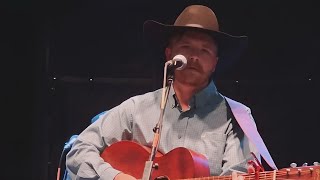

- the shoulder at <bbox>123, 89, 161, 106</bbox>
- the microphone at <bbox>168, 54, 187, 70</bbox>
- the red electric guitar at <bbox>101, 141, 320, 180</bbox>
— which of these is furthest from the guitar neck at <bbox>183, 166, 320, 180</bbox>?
the shoulder at <bbox>123, 89, 161, 106</bbox>

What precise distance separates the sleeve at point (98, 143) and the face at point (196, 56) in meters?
0.33

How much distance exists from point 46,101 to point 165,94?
184 centimetres

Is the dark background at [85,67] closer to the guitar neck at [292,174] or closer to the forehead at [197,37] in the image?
the forehead at [197,37]

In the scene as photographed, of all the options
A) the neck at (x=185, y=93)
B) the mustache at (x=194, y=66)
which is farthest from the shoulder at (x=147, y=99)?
the mustache at (x=194, y=66)

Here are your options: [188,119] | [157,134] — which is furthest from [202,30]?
[157,134]

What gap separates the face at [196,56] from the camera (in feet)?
8.95

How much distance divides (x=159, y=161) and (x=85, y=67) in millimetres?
1671

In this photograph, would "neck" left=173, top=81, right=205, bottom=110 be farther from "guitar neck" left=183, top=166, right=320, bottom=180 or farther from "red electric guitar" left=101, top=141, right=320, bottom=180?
"guitar neck" left=183, top=166, right=320, bottom=180

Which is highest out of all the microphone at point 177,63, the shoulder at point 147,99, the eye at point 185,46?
the eye at point 185,46

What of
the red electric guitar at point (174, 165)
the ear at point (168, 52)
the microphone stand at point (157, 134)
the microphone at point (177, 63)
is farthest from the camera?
the ear at point (168, 52)

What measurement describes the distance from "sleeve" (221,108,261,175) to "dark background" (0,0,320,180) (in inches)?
37.9

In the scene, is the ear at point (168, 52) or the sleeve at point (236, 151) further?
the ear at point (168, 52)

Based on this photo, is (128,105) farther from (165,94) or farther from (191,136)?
(165,94)

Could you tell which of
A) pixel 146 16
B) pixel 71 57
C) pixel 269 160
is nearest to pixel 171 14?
pixel 146 16
